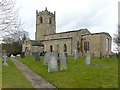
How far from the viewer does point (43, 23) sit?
7100cm

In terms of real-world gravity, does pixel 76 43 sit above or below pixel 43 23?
below

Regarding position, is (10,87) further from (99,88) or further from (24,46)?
(24,46)

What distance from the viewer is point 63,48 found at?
54.4 metres

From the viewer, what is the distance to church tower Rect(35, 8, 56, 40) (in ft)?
233

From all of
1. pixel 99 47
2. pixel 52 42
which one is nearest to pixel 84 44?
pixel 99 47

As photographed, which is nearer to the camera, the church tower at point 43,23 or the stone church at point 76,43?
the stone church at point 76,43

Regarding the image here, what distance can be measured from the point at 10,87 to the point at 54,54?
594 centimetres

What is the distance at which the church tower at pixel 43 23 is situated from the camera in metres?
71.0

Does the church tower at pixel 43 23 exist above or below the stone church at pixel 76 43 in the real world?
above

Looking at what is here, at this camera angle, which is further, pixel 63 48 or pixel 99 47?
pixel 63 48

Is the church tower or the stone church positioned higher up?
the church tower

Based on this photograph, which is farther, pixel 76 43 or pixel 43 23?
pixel 43 23

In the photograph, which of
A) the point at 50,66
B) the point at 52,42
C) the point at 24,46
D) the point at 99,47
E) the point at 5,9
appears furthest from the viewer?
the point at 24,46

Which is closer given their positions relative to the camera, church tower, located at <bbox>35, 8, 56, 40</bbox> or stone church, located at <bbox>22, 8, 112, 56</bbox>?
stone church, located at <bbox>22, 8, 112, 56</bbox>
